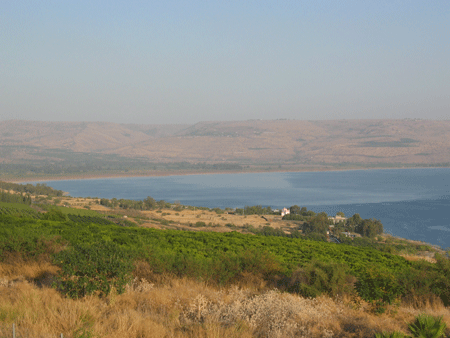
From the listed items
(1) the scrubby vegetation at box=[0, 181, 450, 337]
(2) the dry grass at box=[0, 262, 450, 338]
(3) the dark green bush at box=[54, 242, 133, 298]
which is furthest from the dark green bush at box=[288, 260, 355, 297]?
(3) the dark green bush at box=[54, 242, 133, 298]

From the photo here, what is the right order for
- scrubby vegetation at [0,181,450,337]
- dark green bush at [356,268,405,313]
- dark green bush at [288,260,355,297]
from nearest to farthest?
scrubby vegetation at [0,181,450,337], dark green bush at [356,268,405,313], dark green bush at [288,260,355,297]

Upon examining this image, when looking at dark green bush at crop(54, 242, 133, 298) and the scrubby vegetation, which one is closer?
the scrubby vegetation

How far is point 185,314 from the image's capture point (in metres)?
7.61

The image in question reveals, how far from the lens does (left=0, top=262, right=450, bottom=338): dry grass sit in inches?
254

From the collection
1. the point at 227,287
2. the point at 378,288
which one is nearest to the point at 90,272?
the point at 227,287

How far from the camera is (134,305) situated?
802 cm

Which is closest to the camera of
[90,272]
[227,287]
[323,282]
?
[90,272]

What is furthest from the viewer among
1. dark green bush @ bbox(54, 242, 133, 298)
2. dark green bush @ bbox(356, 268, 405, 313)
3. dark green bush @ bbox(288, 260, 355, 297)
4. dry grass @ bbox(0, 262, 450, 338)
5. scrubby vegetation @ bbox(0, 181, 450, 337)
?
dark green bush @ bbox(288, 260, 355, 297)

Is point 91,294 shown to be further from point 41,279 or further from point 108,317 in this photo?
point 41,279

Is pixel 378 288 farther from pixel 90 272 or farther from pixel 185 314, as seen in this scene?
pixel 90 272

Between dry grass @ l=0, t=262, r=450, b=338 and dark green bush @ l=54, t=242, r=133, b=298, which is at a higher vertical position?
dark green bush @ l=54, t=242, r=133, b=298

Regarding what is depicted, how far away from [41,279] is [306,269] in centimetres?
612

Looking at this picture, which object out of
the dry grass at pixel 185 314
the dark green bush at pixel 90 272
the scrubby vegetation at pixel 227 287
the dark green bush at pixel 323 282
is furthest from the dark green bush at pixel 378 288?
the dark green bush at pixel 90 272

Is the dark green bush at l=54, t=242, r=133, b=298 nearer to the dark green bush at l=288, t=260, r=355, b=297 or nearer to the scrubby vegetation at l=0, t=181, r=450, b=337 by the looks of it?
the scrubby vegetation at l=0, t=181, r=450, b=337
